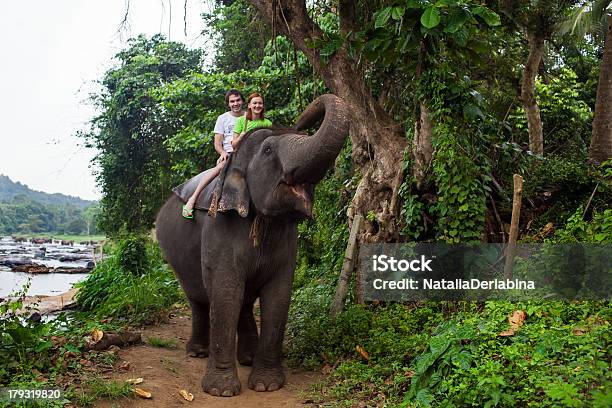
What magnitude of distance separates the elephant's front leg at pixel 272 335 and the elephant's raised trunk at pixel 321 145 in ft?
3.77

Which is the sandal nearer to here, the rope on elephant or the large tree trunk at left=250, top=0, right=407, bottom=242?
Answer: the rope on elephant

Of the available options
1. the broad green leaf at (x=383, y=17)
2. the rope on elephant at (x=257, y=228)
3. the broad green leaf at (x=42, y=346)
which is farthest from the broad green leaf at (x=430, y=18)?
the broad green leaf at (x=42, y=346)

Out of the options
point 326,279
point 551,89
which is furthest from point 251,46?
point 326,279

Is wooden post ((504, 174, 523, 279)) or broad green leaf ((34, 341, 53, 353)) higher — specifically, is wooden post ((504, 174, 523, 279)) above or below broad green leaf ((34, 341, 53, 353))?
above

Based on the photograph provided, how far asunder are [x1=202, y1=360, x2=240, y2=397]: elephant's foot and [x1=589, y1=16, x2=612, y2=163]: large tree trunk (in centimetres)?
656

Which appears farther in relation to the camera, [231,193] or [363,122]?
[363,122]

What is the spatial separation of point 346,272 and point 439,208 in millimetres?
1246

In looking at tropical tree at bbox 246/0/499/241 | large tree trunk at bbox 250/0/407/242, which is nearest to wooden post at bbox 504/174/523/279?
tropical tree at bbox 246/0/499/241

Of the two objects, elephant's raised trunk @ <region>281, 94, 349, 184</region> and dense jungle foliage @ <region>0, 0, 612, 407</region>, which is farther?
elephant's raised trunk @ <region>281, 94, 349, 184</region>

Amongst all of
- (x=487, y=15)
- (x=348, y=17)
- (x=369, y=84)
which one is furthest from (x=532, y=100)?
(x=487, y=15)

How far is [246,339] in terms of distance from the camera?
6121mm

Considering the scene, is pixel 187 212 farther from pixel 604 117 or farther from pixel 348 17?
pixel 604 117

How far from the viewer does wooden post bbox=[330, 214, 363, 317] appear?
22.5ft

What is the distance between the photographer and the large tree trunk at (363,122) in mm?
7422
